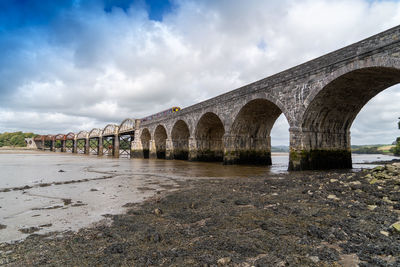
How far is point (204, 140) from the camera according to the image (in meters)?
27.2

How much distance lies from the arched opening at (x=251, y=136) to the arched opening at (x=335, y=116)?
520cm

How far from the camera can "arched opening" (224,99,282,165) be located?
19.2 m

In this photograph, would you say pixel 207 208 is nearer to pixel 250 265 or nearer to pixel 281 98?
pixel 250 265

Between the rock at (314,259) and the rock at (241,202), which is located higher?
the rock at (314,259)

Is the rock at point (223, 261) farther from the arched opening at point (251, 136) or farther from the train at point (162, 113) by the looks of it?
the train at point (162, 113)

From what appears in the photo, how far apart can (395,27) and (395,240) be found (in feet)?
33.0

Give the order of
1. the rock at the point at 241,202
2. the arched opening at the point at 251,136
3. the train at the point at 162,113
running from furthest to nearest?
the train at the point at 162,113 → the arched opening at the point at 251,136 → the rock at the point at 241,202

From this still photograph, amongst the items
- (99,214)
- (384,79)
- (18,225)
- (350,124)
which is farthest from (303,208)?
(350,124)

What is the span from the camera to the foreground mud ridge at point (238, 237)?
262cm

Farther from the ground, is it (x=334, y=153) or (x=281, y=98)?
(x=281, y=98)

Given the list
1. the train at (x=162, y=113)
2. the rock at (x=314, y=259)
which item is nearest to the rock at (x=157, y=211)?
the rock at (x=314, y=259)

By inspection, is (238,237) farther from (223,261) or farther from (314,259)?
(314,259)

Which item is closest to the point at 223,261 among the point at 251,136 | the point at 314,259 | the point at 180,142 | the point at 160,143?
the point at 314,259

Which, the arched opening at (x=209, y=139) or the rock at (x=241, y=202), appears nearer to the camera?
the rock at (x=241, y=202)
